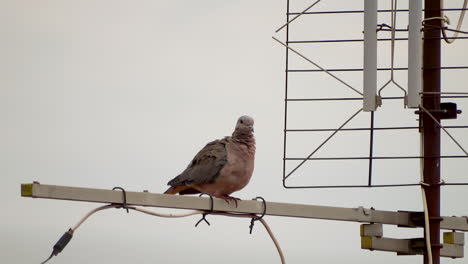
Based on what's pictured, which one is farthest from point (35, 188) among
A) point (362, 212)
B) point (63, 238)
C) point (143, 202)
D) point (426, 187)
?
point (426, 187)

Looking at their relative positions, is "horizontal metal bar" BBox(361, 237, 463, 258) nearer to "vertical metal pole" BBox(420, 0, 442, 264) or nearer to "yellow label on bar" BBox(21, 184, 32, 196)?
"vertical metal pole" BBox(420, 0, 442, 264)

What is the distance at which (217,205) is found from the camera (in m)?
11.0

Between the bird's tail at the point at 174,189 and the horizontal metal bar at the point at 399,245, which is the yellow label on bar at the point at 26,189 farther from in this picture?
the bird's tail at the point at 174,189

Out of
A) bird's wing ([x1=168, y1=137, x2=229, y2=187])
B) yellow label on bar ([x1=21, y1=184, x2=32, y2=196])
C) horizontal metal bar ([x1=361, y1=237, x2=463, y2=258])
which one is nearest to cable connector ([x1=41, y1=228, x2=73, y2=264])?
yellow label on bar ([x1=21, y1=184, x2=32, y2=196])

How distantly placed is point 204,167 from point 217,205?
2702 millimetres

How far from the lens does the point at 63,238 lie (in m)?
9.62

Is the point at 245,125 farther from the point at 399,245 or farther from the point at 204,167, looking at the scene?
the point at 399,245

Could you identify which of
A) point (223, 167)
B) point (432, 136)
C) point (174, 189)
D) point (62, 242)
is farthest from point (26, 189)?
point (432, 136)

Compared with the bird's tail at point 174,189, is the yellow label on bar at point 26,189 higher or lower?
lower

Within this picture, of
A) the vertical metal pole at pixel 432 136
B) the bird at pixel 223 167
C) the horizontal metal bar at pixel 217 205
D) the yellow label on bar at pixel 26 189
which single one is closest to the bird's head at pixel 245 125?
the bird at pixel 223 167

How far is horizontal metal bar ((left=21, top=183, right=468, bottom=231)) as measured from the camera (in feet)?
31.5

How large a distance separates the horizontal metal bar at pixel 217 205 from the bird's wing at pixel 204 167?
6.62ft

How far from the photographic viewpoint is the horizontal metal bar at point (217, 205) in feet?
31.5

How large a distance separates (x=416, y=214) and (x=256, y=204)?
1.82 meters
